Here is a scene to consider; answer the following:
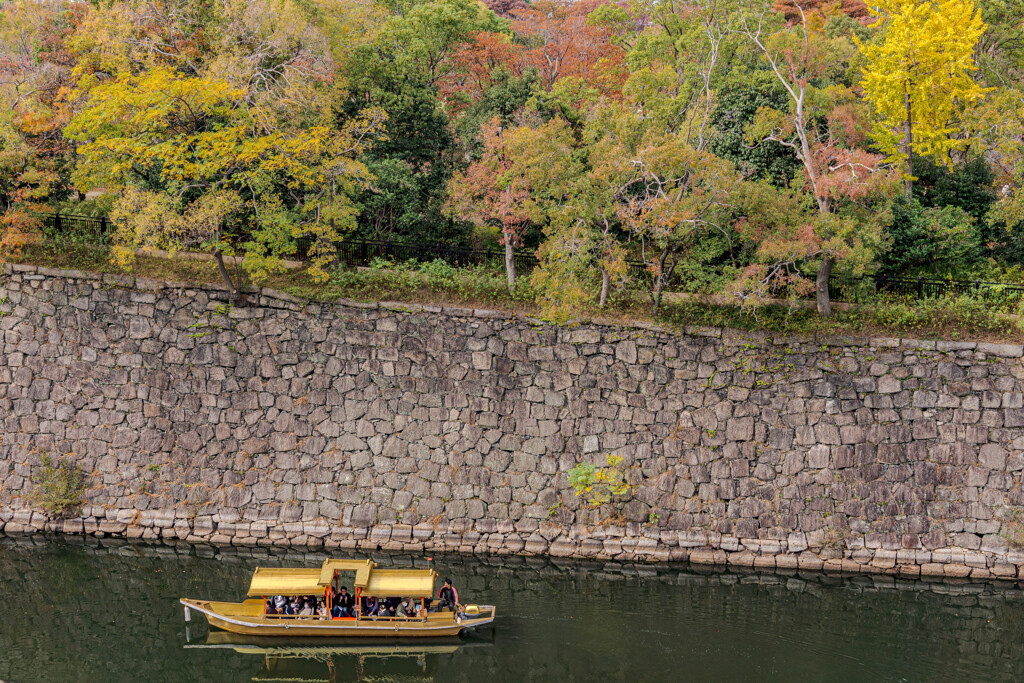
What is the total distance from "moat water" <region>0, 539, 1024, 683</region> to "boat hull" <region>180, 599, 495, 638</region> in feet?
0.76

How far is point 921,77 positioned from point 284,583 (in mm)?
20482

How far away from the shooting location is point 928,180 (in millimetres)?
23203

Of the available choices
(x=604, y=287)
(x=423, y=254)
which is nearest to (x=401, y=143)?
(x=423, y=254)

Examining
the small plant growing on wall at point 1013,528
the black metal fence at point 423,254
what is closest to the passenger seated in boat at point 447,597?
the black metal fence at point 423,254

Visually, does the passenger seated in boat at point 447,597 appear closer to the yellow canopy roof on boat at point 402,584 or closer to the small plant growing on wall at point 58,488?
the yellow canopy roof on boat at point 402,584

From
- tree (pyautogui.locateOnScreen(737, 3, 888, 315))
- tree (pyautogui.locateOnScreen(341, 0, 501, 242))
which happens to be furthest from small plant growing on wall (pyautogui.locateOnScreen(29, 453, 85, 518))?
tree (pyautogui.locateOnScreen(737, 3, 888, 315))

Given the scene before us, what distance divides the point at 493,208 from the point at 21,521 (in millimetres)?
13688

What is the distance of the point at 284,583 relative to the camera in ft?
51.7

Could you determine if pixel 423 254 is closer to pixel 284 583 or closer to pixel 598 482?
pixel 598 482

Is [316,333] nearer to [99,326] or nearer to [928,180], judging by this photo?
[99,326]

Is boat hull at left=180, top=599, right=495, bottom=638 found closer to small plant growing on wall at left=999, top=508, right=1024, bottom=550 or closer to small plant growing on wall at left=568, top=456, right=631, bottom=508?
small plant growing on wall at left=568, top=456, right=631, bottom=508

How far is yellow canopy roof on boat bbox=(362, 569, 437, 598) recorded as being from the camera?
15.8 metres

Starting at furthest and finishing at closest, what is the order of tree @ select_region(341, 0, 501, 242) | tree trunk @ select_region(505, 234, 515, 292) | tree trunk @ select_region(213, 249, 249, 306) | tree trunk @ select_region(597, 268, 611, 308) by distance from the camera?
1. tree @ select_region(341, 0, 501, 242)
2. tree trunk @ select_region(505, 234, 515, 292)
3. tree trunk @ select_region(597, 268, 611, 308)
4. tree trunk @ select_region(213, 249, 249, 306)

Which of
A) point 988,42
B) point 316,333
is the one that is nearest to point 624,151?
point 316,333
